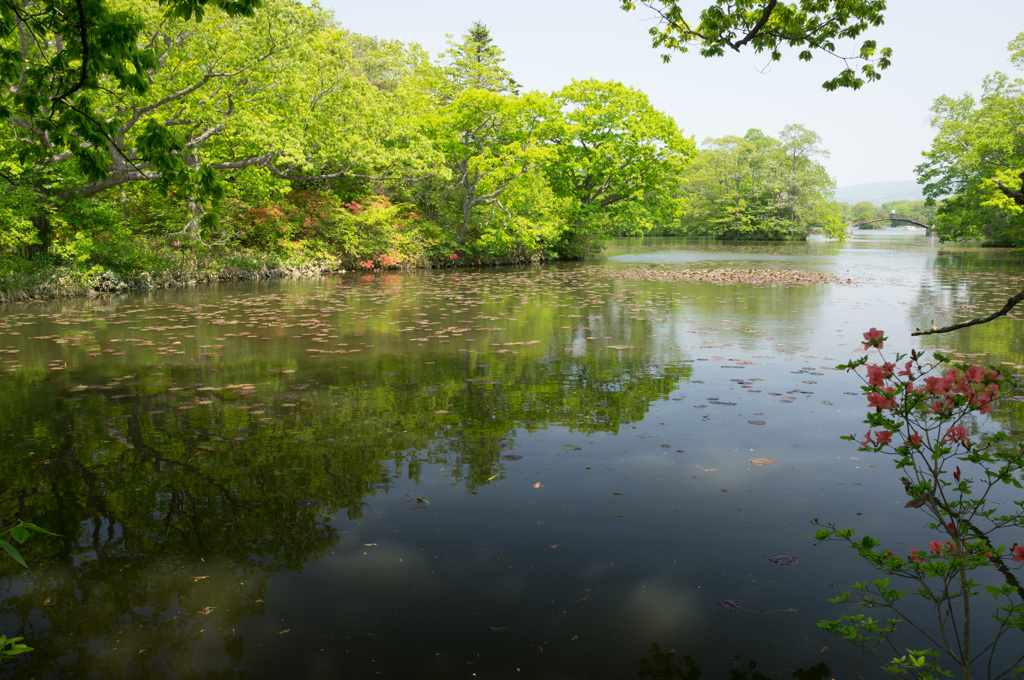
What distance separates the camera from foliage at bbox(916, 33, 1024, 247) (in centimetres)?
3338

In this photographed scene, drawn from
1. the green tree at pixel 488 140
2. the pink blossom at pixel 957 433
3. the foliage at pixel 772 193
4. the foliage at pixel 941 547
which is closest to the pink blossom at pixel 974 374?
the foliage at pixel 941 547

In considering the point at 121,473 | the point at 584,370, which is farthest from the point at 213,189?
the point at 584,370

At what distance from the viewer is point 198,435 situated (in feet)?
18.0

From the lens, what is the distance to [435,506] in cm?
405

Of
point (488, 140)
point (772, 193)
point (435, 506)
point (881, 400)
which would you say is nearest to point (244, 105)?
point (488, 140)

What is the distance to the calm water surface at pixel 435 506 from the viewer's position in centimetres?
273

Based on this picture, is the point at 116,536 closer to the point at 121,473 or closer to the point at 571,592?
the point at 121,473

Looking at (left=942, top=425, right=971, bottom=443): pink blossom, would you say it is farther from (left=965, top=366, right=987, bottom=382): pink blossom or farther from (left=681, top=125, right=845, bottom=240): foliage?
(left=681, top=125, right=845, bottom=240): foliage

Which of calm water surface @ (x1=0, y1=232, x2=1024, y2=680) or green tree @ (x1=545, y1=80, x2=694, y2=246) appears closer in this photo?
calm water surface @ (x1=0, y1=232, x2=1024, y2=680)

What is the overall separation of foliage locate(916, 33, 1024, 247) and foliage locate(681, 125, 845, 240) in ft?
66.7

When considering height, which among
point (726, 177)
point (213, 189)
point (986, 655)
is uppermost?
point (726, 177)

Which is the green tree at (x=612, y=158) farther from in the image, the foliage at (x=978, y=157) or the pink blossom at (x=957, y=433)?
the pink blossom at (x=957, y=433)

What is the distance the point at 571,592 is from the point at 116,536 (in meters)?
2.71

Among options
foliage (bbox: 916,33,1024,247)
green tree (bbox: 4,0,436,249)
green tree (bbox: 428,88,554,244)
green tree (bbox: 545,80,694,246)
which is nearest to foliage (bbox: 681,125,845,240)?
foliage (bbox: 916,33,1024,247)
